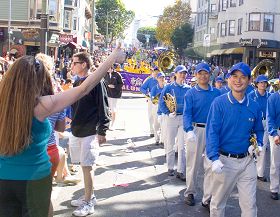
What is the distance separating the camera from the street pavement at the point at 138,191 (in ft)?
20.8

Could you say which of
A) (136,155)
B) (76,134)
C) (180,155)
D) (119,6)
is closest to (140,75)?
(136,155)

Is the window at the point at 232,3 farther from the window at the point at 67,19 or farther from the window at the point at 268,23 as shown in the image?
the window at the point at 67,19

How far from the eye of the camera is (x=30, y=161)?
3262mm

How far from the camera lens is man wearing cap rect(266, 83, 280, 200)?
6.99 m

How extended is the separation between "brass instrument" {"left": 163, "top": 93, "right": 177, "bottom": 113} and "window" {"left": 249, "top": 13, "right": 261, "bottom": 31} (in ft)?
125

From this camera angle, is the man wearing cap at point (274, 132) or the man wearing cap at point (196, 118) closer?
the man wearing cap at point (196, 118)

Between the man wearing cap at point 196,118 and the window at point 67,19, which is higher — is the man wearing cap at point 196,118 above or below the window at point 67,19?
below

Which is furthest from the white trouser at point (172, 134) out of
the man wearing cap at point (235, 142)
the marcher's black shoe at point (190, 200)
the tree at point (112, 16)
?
the tree at point (112, 16)

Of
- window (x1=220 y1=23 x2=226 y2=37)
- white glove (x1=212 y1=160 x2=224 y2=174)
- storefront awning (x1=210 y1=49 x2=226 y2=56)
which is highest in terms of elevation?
window (x1=220 y1=23 x2=226 y2=37)

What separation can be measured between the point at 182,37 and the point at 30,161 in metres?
71.5

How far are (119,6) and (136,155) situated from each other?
91.7 meters

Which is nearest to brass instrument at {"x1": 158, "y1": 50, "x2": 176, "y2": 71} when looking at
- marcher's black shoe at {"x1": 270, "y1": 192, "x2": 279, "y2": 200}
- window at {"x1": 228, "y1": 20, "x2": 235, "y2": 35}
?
marcher's black shoe at {"x1": 270, "y1": 192, "x2": 279, "y2": 200}

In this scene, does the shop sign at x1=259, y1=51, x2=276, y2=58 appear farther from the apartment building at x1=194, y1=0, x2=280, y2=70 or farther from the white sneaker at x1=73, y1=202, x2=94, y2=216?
the white sneaker at x1=73, y1=202, x2=94, y2=216

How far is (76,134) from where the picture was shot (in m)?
5.91
